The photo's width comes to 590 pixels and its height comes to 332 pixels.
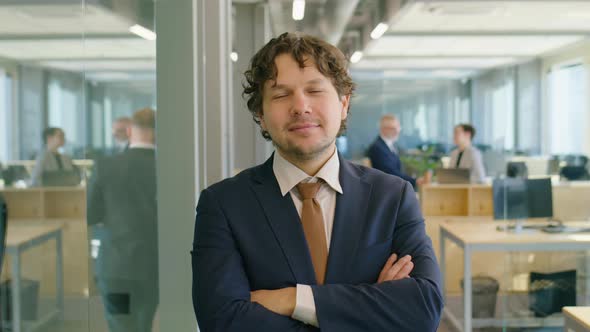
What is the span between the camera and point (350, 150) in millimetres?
13633

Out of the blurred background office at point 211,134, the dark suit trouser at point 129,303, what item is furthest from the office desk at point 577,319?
the dark suit trouser at point 129,303

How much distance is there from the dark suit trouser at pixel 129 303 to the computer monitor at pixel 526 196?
3.51 m

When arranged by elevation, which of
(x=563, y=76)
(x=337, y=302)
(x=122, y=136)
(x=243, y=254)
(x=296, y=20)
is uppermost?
(x=296, y=20)

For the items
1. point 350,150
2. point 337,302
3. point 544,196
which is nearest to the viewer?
point 337,302

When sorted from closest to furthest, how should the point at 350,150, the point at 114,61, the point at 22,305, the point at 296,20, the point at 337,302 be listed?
the point at 22,305 < the point at 337,302 < the point at 114,61 < the point at 296,20 < the point at 350,150

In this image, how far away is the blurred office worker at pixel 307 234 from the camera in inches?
63.6

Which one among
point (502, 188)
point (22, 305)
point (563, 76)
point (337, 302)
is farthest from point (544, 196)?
point (22, 305)

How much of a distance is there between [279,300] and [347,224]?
300mm

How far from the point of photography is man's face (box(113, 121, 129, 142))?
1984 millimetres

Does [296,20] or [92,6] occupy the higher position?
[296,20]

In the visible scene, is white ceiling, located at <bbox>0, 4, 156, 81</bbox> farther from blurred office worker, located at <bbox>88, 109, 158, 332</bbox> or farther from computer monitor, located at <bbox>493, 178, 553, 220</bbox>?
computer monitor, located at <bbox>493, 178, 553, 220</bbox>

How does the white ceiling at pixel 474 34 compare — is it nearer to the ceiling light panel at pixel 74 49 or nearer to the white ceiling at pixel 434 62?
the white ceiling at pixel 434 62

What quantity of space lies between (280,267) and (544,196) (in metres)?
4.08

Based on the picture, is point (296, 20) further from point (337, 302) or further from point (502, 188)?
point (337, 302)
